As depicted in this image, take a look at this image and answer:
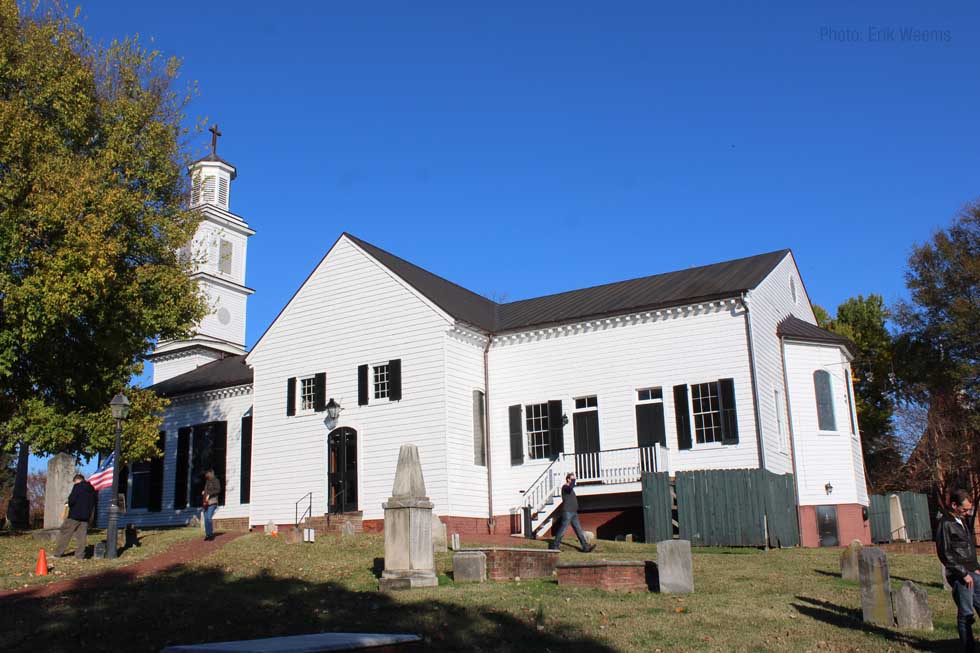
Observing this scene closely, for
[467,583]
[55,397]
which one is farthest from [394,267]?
[467,583]

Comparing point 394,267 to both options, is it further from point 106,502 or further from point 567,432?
point 106,502

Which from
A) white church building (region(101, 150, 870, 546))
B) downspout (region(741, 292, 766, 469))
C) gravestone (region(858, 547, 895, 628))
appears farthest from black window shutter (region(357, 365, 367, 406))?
gravestone (region(858, 547, 895, 628))

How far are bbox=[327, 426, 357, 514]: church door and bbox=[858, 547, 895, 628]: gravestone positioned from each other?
56.8 ft

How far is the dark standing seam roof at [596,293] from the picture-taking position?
25.6 metres

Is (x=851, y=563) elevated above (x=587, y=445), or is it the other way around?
(x=587, y=445)

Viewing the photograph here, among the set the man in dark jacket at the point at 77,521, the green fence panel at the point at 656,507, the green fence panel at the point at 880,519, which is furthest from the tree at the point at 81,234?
the green fence panel at the point at 880,519

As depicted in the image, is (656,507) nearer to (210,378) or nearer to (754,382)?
(754,382)

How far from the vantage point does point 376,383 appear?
26.9 m

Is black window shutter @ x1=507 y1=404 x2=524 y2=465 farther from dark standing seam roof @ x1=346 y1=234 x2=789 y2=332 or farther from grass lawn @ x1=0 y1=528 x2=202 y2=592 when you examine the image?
grass lawn @ x1=0 y1=528 x2=202 y2=592

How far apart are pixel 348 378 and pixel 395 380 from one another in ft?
6.11

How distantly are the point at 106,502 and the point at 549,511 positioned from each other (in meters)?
19.8

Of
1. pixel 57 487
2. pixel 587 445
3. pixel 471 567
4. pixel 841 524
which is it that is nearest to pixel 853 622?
pixel 471 567

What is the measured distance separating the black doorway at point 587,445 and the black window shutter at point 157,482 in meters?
16.4

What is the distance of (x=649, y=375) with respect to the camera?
82.5 feet
